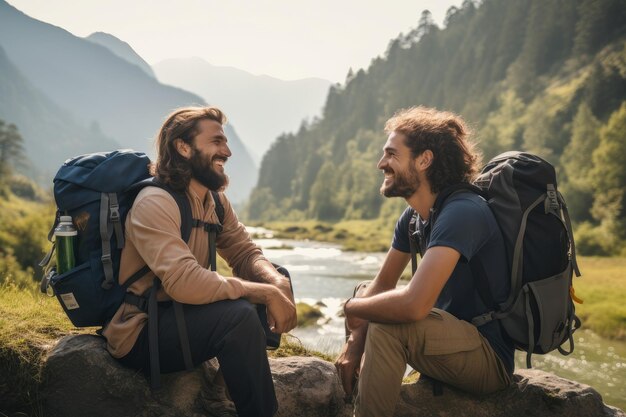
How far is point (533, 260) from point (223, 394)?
10.1 feet

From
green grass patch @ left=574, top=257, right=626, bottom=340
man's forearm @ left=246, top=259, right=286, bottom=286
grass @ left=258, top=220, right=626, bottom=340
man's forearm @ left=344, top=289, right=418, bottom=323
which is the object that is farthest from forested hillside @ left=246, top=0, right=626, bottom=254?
man's forearm @ left=344, top=289, right=418, bottom=323

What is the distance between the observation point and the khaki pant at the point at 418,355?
4086 mm

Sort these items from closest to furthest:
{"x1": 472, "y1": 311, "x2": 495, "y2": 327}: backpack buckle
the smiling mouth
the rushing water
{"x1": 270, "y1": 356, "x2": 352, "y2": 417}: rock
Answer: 1. {"x1": 472, "y1": 311, "x2": 495, "y2": 327}: backpack buckle
2. the smiling mouth
3. {"x1": 270, "y1": 356, "x2": 352, "y2": 417}: rock
4. the rushing water

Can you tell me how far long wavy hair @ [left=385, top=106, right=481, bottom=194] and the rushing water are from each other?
5.90 metres

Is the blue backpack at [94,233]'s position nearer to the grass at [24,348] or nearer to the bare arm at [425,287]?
the grass at [24,348]

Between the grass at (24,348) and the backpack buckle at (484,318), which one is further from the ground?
the backpack buckle at (484,318)

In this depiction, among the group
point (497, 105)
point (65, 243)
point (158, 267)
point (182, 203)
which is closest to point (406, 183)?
point (182, 203)

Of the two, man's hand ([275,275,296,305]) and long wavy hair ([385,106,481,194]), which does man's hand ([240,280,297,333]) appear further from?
long wavy hair ([385,106,481,194])

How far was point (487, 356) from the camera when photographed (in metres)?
4.42

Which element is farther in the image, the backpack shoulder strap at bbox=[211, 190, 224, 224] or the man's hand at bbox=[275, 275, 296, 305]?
the backpack shoulder strap at bbox=[211, 190, 224, 224]

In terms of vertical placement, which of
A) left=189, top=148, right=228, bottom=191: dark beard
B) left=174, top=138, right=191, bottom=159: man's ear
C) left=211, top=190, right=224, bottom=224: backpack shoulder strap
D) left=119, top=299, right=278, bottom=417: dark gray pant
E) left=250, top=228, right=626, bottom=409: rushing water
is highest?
left=174, top=138, right=191, bottom=159: man's ear

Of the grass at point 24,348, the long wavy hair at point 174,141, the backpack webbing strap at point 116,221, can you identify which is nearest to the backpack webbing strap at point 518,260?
the long wavy hair at point 174,141

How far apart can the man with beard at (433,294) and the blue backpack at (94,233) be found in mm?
2003

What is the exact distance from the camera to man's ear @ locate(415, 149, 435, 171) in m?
4.81
